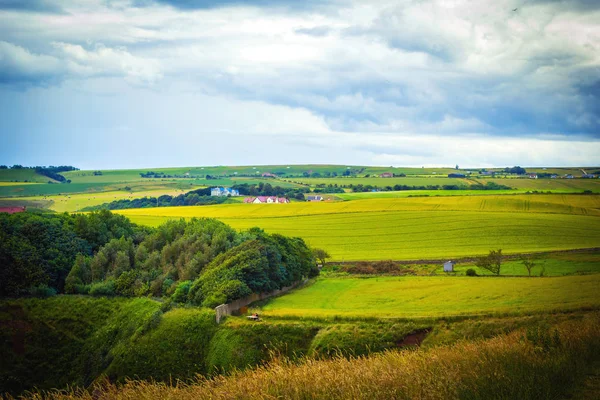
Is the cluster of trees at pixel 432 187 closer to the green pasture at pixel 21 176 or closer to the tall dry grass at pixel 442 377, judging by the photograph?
the green pasture at pixel 21 176

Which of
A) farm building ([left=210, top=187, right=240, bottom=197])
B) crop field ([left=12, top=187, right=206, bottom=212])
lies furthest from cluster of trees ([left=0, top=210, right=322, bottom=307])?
farm building ([left=210, top=187, right=240, bottom=197])

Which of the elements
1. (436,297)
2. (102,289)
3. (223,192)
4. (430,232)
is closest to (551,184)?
(430,232)

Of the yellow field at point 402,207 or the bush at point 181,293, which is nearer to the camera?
the bush at point 181,293

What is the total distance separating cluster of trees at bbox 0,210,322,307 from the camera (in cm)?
4528

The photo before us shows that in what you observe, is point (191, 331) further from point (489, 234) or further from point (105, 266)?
point (489, 234)

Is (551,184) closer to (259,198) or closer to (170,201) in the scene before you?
(259,198)

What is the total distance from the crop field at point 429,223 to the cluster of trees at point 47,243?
756 inches

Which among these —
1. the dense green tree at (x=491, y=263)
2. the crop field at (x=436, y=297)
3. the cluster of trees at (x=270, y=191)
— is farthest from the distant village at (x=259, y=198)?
the crop field at (x=436, y=297)

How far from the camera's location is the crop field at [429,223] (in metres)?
62.4

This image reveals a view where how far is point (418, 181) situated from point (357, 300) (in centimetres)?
10908

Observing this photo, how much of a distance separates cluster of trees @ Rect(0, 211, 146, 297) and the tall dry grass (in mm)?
41420

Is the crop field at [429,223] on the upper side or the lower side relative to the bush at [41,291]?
upper

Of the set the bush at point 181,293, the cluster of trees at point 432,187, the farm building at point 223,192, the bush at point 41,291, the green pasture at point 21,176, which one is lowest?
the bush at point 41,291

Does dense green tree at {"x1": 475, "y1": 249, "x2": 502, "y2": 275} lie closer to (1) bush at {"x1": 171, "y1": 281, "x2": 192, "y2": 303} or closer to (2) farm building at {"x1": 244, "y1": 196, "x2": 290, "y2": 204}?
(1) bush at {"x1": 171, "y1": 281, "x2": 192, "y2": 303}
